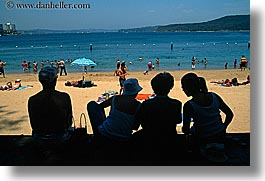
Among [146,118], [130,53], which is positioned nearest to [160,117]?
[146,118]

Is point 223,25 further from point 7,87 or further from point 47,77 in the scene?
point 7,87

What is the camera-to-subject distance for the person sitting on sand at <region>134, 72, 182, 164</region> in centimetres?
275

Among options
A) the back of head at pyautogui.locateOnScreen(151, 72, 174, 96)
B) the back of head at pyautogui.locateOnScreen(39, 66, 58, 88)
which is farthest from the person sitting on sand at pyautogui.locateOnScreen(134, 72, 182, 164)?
the back of head at pyautogui.locateOnScreen(39, 66, 58, 88)

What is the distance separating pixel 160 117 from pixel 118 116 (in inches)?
14.7

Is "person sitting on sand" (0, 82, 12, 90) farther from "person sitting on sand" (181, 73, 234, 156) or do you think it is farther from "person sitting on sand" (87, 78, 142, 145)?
"person sitting on sand" (181, 73, 234, 156)

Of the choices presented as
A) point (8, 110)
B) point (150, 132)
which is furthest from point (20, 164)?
point (8, 110)

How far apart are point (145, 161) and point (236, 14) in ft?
6.03

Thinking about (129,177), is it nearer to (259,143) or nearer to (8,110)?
(259,143)

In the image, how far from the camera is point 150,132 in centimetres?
285

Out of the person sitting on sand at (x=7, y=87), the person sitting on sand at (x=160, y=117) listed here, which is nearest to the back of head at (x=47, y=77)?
the person sitting on sand at (x=160, y=117)

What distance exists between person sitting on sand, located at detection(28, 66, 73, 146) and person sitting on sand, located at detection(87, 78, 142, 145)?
0.97ft

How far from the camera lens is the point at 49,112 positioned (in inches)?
118

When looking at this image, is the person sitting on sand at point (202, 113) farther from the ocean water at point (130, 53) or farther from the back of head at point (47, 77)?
the back of head at point (47, 77)

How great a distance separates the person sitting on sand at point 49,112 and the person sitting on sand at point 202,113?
1.14m
